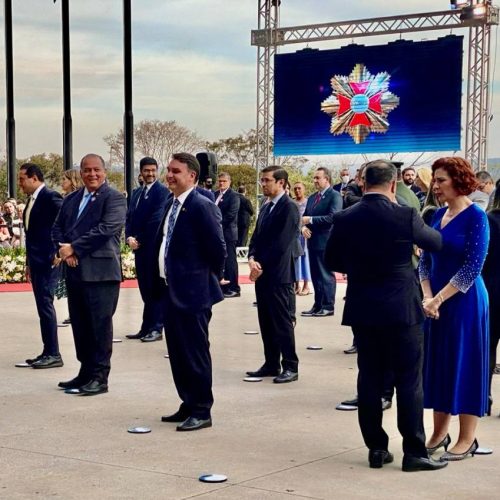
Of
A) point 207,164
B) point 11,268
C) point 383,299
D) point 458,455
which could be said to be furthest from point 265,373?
point 11,268

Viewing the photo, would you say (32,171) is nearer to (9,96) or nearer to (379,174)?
(379,174)

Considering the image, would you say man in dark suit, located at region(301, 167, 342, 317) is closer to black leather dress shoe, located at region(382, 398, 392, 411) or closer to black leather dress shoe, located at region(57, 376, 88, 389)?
black leather dress shoe, located at region(57, 376, 88, 389)

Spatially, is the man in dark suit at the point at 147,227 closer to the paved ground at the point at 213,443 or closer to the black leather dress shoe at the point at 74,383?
the paved ground at the point at 213,443

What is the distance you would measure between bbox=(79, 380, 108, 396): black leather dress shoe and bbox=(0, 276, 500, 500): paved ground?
0.23 ft

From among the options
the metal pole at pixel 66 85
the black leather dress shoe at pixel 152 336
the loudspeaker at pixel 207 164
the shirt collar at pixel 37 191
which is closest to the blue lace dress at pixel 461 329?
the shirt collar at pixel 37 191

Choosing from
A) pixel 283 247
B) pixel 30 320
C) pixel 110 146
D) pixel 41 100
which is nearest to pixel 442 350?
pixel 283 247

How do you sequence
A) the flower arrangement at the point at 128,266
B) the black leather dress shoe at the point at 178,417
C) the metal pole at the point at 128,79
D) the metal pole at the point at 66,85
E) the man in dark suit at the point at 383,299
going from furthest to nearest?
1. the metal pole at the point at 66,85
2. the metal pole at the point at 128,79
3. the flower arrangement at the point at 128,266
4. the black leather dress shoe at the point at 178,417
5. the man in dark suit at the point at 383,299

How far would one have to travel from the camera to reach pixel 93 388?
8305mm

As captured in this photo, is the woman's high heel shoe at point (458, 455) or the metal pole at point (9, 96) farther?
the metal pole at point (9, 96)

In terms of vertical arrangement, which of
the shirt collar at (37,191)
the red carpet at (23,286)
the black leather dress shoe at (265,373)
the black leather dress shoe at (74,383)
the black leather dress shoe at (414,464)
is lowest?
the red carpet at (23,286)

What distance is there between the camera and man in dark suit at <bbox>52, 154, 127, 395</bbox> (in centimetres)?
833

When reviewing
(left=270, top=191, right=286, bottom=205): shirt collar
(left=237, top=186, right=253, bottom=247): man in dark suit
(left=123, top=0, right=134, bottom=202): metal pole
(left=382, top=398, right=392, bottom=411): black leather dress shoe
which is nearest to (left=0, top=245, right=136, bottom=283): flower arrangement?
(left=237, top=186, right=253, bottom=247): man in dark suit

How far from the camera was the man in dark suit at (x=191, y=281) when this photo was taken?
711 cm

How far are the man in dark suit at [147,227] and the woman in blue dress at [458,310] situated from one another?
5484mm
